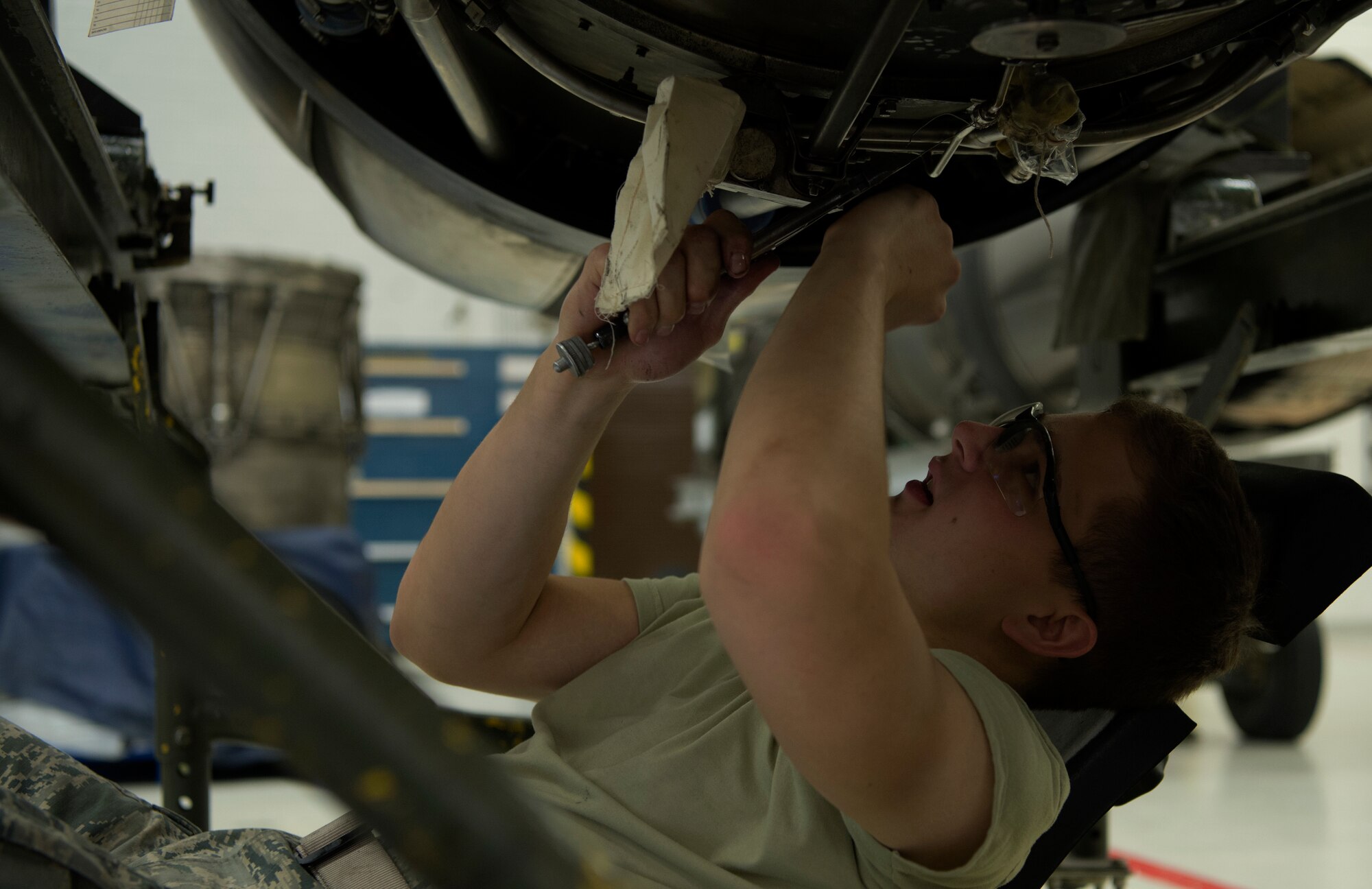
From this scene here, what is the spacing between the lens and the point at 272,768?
9.93ft

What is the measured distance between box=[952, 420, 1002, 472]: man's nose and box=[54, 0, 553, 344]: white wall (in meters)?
5.15

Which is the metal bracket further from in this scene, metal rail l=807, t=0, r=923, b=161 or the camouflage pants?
the camouflage pants

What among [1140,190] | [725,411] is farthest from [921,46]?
[725,411]

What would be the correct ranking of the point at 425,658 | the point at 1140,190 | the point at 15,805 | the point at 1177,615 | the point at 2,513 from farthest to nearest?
the point at 1140,190
the point at 425,658
the point at 1177,615
the point at 15,805
the point at 2,513

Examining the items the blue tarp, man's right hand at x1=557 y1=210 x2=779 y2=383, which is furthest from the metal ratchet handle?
the blue tarp

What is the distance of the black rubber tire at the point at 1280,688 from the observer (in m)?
3.25

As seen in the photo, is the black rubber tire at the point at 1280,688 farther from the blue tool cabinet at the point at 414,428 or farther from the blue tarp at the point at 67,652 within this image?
the blue tool cabinet at the point at 414,428

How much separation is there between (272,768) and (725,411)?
71.4 inches

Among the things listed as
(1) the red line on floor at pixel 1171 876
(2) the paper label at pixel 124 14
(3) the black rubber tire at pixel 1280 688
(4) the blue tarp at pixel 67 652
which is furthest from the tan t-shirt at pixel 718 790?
(3) the black rubber tire at pixel 1280 688

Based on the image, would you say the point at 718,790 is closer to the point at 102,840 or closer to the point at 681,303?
the point at 681,303

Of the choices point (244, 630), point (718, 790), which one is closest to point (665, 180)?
point (244, 630)

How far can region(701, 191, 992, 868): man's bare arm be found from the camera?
591 mm

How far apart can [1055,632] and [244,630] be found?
66 cm

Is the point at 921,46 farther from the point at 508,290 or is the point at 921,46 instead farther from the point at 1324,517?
the point at 508,290
